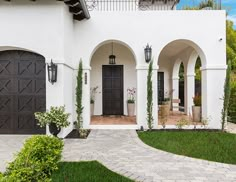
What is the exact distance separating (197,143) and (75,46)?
6.29m

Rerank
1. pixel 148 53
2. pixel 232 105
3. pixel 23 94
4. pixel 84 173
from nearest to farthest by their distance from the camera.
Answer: pixel 84 173
pixel 23 94
pixel 148 53
pixel 232 105

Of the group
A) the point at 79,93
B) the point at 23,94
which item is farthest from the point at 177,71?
the point at 23,94

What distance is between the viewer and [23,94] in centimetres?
874

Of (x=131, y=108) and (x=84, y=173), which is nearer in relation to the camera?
(x=84, y=173)

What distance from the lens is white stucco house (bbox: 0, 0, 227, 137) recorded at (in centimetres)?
824

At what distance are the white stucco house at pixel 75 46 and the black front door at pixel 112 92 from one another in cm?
274

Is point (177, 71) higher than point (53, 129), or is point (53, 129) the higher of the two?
point (177, 71)

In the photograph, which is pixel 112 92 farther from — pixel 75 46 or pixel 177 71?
pixel 177 71

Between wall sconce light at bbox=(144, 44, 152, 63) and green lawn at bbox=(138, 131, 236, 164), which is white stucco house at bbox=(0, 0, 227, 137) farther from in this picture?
green lawn at bbox=(138, 131, 236, 164)

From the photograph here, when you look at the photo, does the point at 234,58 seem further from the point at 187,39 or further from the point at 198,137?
the point at 198,137

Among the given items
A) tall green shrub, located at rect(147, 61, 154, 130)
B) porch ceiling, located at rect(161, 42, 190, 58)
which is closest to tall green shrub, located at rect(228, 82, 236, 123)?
porch ceiling, located at rect(161, 42, 190, 58)

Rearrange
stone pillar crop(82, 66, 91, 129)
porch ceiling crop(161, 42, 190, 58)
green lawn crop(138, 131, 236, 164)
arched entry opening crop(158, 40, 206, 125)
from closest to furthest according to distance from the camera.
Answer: green lawn crop(138, 131, 236, 164), stone pillar crop(82, 66, 91, 129), porch ceiling crop(161, 42, 190, 58), arched entry opening crop(158, 40, 206, 125)

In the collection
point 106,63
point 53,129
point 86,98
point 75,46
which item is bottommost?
point 53,129

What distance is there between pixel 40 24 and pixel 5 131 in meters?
4.42
